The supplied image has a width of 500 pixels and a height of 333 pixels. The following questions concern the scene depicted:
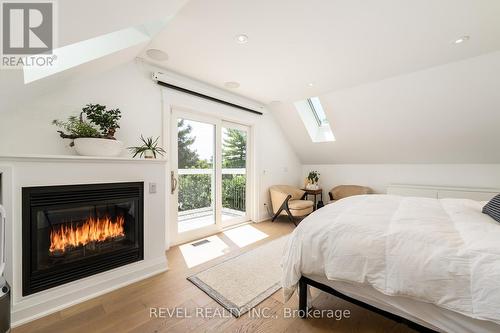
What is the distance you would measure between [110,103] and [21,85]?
87 cm

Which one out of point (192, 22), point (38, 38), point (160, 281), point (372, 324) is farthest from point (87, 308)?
point (192, 22)

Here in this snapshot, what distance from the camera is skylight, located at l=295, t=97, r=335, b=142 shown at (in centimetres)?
454

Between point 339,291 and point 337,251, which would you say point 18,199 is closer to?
point 337,251

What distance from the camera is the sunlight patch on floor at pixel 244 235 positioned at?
3.29 metres

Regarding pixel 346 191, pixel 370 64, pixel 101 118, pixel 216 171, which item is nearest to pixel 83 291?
pixel 101 118

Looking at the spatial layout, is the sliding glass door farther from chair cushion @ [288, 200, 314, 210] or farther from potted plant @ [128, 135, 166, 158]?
chair cushion @ [288, 200, 314, 210]

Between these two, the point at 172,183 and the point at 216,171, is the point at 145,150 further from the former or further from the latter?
the point at 216,171

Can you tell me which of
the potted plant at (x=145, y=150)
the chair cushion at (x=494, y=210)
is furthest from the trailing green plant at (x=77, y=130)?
the chair cushion at (x=494, y=210)

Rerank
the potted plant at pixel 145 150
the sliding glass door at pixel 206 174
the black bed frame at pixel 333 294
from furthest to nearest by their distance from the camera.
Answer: the sliding glass door at pixel 206 174
the potted plant at pixel 145 150
the black bed frame at pixel 333 294

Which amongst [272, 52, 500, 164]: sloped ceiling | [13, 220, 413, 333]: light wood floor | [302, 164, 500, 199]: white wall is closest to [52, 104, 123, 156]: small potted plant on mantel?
[13, 220, 413, 333]: light wood floor

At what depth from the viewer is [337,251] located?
1399 millimetres

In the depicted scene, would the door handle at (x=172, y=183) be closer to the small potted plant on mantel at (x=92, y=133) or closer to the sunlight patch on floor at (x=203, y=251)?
the sunlight patch on floor at (x=203, y=251)

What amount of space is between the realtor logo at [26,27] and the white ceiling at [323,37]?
3.29 feet

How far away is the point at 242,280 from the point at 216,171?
1916 millimetres
